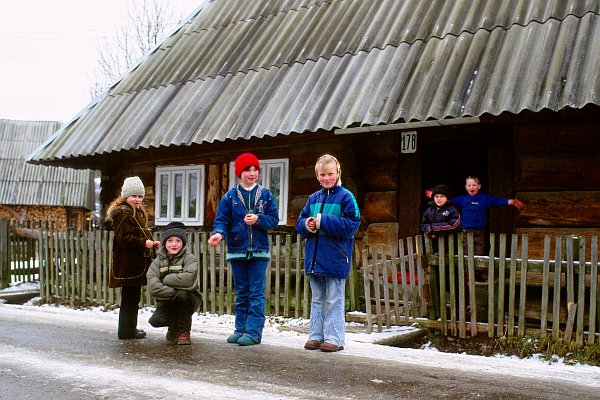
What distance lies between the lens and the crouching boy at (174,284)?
5660 millimetres

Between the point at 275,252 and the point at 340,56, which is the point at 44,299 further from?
the point at 340,56

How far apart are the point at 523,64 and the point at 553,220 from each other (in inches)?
74.3

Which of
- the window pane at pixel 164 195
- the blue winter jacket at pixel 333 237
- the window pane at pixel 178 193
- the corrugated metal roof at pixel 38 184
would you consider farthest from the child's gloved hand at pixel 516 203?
the corrugated metal roof at pixel 38 184

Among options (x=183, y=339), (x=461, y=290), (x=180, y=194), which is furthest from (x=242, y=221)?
(x=180, y=194)

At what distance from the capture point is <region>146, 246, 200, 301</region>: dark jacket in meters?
5.64

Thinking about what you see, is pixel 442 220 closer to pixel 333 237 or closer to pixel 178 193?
pixel 333 237

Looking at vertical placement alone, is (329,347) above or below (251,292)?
below

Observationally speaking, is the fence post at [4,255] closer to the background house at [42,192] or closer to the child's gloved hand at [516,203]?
the child's gloved hand at [516,203]

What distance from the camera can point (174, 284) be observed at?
5656 mm

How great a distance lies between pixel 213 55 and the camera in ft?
37.9

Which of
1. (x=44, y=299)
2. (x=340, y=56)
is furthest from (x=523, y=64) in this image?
(x=44, y=299)

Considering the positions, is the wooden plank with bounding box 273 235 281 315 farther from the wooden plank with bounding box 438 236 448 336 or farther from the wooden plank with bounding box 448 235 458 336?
the wooden plank with bounding box 448 235 458 336

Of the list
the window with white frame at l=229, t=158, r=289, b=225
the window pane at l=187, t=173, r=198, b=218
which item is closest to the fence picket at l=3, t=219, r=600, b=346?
the window with white frame at l=229, t=158, r=289, b=225

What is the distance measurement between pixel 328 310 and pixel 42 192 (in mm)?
29711
